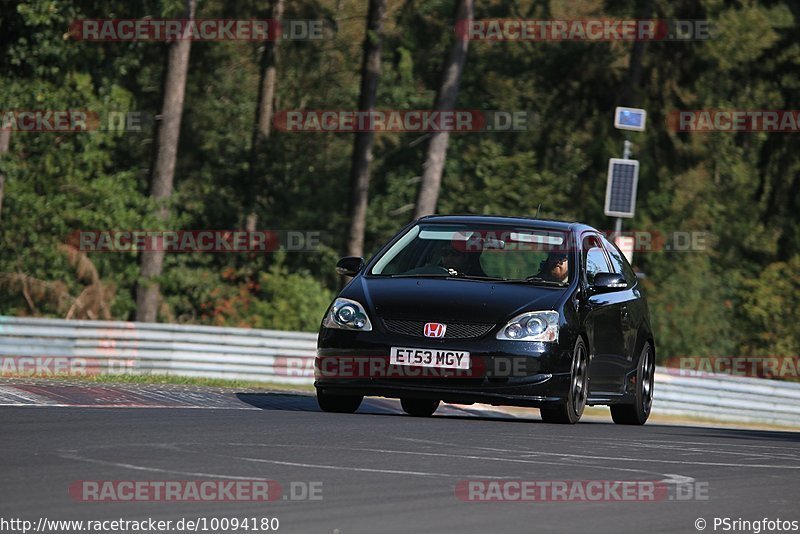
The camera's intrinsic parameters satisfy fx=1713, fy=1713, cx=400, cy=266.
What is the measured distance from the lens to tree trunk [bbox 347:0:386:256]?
40.7 meters

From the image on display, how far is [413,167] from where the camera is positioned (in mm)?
52844

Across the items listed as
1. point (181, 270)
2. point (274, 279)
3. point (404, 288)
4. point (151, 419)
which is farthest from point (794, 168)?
point (151, 419)

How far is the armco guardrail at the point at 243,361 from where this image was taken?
2455 centimetres

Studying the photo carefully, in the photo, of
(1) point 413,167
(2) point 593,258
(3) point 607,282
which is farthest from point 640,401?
(1) point 413,167

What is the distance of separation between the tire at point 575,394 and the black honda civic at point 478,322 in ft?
0.04

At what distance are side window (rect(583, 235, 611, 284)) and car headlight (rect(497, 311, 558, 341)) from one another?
1321 millimetres

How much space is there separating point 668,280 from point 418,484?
41005 millimetres

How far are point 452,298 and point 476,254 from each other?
1.16 metres

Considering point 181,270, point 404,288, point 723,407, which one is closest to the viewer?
point 404,288

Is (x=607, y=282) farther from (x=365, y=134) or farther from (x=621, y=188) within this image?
(x=365, y=134)

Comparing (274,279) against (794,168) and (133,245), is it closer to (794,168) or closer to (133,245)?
(133,245)

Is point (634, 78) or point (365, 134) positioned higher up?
point (634, 78)

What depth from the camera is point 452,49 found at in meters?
39.9

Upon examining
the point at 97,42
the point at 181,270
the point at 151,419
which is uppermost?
the point at 97,42
